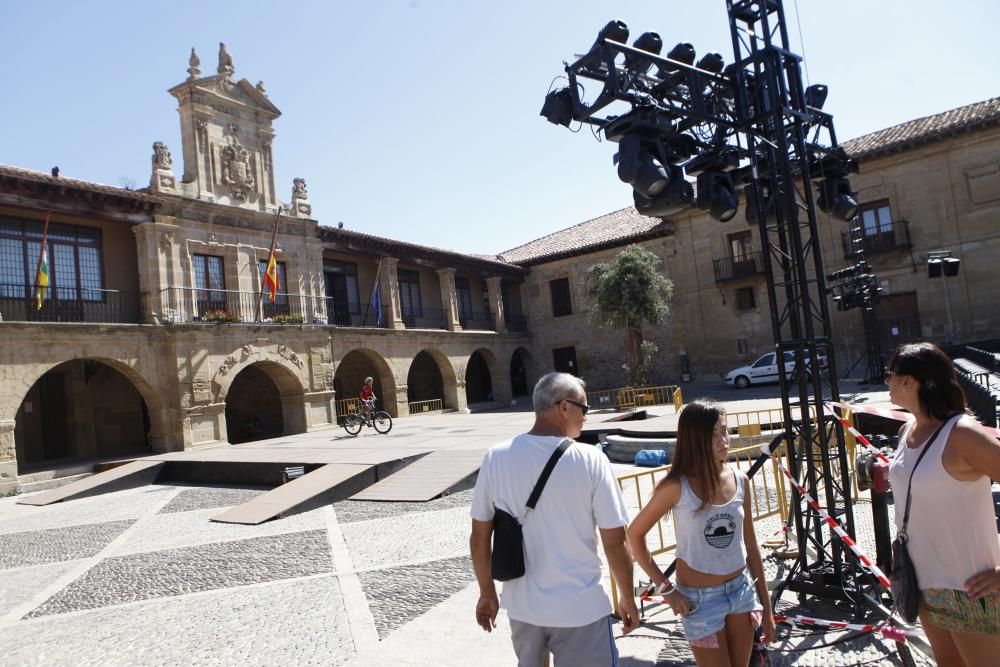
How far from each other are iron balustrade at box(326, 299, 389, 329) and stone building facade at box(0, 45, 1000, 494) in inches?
2.8

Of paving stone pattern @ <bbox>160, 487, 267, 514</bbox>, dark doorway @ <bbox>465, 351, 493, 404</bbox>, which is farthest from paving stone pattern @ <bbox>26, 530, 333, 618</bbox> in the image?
dark doorway @ <bbox>465, 351, 493, 404</bbox>

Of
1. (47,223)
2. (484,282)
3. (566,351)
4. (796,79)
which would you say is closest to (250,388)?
(47,223)

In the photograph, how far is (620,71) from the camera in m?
5.48

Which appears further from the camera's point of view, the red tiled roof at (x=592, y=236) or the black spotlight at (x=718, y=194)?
the red tiled roof at (x=592, y=236)

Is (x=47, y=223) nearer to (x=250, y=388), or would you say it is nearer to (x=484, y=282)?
(x=250, y=388)

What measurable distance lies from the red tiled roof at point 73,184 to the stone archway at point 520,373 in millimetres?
17431

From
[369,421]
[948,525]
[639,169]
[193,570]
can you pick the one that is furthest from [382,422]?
[948,525]

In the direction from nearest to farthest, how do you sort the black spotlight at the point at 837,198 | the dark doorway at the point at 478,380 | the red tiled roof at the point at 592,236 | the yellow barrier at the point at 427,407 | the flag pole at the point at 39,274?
1. the black spotlight at the point at 837,198
2. the flag pole at the point at 39,274
3. the yellow barrier at the point at 427,407
4. the red tiled roof at the point at 592,236
5. the dark doorway at the point at 478,380

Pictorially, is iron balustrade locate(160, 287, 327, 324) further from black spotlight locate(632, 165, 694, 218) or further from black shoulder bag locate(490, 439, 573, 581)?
black shoulder bag locate(490, 439, 573, 581)

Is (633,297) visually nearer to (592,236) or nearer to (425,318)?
(592,236)

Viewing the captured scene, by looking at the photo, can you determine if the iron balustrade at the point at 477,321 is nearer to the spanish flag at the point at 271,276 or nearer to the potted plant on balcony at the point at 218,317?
the spanish flag at the point at 271,276

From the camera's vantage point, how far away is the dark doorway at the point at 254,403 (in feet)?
72.3

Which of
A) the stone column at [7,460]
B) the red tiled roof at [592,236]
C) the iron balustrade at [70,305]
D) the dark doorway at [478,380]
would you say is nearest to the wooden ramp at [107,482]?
the stone column at [7,460]

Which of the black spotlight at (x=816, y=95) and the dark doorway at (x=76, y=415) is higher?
the black spotlight at (x=816, y=95)
